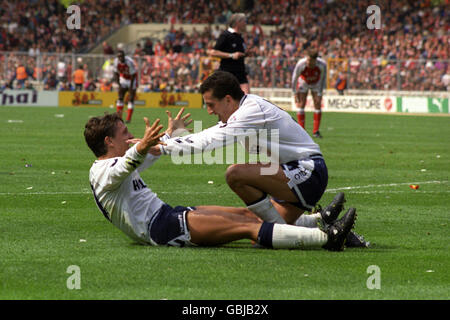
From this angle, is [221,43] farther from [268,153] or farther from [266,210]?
[266,210]

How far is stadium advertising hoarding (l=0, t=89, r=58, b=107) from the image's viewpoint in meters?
39.4

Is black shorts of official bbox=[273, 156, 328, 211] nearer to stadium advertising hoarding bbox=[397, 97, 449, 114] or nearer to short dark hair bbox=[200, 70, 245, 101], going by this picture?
short dark hair bbox=[200, 70, 245, 101]

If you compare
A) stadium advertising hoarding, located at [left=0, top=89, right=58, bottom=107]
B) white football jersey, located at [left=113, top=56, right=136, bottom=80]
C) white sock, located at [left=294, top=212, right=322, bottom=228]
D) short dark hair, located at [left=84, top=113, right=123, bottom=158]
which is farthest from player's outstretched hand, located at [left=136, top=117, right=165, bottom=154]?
stadium advertising hoarding, located at [left=0, top=89, right=58, bottom=107]

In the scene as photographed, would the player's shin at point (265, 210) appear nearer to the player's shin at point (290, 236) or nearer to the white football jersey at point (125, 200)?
the player's shin at point (290, 236)

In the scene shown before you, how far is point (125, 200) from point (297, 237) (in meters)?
1.47

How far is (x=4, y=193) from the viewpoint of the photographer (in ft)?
35.0

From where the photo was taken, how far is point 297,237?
6930mm

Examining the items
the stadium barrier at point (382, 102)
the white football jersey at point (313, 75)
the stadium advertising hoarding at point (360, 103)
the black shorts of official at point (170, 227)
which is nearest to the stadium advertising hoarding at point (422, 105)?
the stadium barrier at point (382, 102)

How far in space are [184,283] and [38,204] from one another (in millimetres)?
4527

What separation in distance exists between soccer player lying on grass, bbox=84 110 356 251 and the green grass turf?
0.13m

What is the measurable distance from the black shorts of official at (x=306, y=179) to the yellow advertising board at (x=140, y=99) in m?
33.4

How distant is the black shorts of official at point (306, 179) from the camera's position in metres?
7.41

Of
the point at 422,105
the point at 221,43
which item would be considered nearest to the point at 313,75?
the point at 221,43
